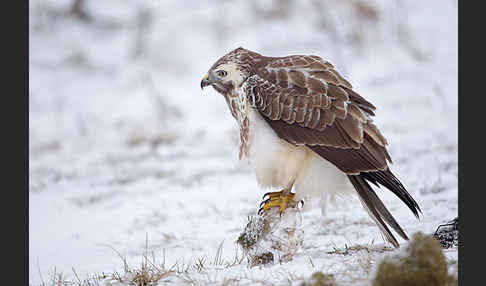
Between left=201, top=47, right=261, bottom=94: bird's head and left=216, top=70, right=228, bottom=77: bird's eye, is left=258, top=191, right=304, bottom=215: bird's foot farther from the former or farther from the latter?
left=216, top=70, right=228, bottom=77: bird's eye

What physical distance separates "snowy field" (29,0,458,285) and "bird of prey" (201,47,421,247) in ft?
1.78

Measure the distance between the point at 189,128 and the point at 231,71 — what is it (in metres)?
7.40

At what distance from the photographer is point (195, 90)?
45.5 ft

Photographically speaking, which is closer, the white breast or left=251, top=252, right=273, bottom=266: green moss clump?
left=251, top=252, right=273, bottom=266: green moss clump

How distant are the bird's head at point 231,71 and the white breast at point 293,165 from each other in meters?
0.36

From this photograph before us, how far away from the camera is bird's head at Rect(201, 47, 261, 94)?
4770mm

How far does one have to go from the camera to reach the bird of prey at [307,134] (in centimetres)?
426

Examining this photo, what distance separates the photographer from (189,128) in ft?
39.8

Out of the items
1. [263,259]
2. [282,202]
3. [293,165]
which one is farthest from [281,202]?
[263,259]

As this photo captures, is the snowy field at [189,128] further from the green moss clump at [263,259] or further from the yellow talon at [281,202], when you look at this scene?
the yellow talon at [281,202]

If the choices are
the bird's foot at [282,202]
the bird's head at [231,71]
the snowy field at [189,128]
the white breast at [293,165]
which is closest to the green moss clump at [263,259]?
the snowy field at [189,128]

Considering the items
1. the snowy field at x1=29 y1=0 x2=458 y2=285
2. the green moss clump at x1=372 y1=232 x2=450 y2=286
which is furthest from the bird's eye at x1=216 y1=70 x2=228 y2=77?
the green moss clump at x1=372 y1=232 x2=450 y2=286

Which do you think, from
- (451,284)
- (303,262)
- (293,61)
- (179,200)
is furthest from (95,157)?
(451,284)

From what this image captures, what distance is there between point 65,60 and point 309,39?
6.31 meters
